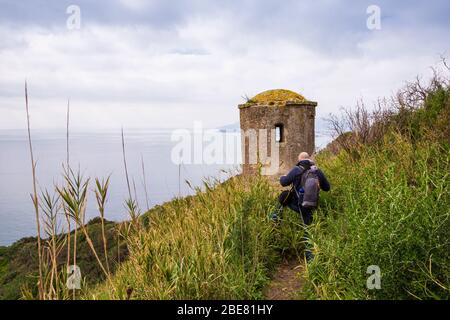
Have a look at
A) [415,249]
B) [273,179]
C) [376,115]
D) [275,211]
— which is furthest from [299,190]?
[376,115]

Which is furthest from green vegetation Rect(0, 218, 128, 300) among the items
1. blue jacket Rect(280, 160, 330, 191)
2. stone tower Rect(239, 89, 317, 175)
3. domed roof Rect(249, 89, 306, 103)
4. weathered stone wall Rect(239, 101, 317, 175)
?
blue jacket Rect(280, 160, 330, 191)

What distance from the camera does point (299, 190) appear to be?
18.4 ft

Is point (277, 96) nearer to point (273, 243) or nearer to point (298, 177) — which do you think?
point (298, 177)

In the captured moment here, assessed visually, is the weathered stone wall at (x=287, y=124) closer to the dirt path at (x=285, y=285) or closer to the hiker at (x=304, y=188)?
the hiker at (x=304, y=188)

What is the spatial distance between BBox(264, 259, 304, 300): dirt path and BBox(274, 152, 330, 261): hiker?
0.44 m

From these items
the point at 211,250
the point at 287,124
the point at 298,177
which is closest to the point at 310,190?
the point at 298,177

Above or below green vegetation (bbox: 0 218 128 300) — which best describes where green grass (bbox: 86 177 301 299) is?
above

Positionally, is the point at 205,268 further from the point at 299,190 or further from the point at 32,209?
the point at 299,190

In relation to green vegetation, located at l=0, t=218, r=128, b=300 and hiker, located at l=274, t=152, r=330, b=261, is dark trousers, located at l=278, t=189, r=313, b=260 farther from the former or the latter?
green vegetation, located at l=0, t=218, r=128, b=300

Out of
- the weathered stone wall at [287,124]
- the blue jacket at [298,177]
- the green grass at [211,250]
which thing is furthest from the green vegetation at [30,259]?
the blue jacket at [298,177]

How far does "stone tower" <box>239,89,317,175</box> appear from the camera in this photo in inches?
348

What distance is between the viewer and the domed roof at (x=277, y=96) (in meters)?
9.08

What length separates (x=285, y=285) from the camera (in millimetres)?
4805

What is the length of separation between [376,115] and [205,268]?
6534mm
